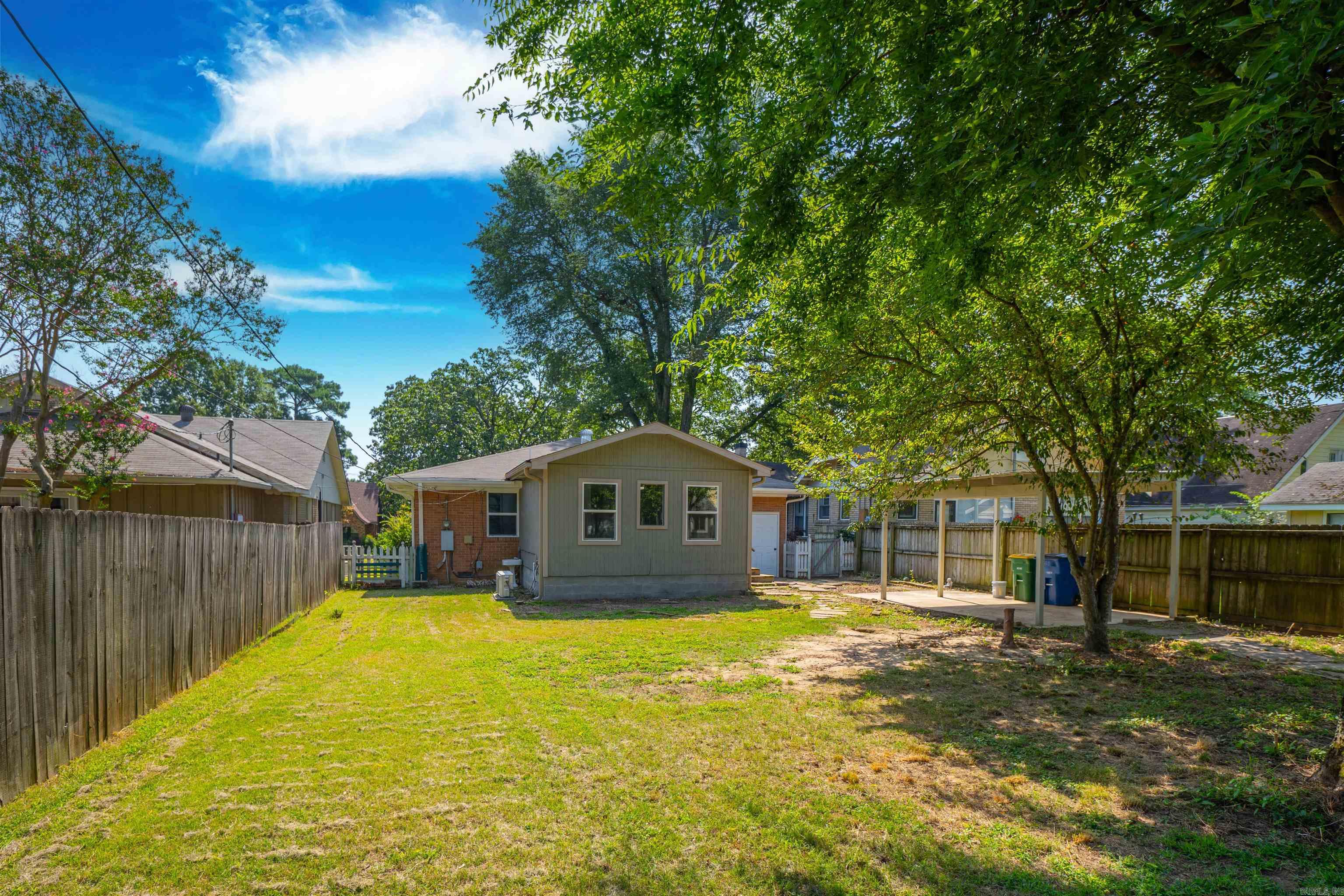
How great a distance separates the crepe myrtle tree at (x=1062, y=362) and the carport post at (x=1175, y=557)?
105 inches

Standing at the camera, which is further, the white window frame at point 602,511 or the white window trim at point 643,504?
the white window trim at point 643,504

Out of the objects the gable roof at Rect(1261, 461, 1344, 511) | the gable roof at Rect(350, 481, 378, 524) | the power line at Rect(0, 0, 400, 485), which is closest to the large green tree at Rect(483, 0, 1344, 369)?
the power line at Rect(0, 0, 400, 485)

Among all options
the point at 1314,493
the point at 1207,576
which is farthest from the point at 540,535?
the point at 1314,493

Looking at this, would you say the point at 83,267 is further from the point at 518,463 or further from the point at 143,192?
the point at 518,463

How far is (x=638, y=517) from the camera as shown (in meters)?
15.1

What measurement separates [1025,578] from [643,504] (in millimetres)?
8245

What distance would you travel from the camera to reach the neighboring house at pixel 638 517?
14570 millimetres

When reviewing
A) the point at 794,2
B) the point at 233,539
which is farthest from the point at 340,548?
the point at 794,2

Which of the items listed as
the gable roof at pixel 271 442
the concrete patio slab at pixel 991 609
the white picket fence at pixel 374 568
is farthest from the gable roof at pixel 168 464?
the concrete patio slab at pixel 991 609

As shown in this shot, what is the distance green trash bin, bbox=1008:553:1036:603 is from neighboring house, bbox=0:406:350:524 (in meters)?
16.3

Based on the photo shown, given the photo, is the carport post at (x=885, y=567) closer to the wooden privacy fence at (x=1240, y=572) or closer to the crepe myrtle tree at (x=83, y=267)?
the wooden privacy fence at (x=1240, y=572)

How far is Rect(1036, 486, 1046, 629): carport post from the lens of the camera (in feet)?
35.9

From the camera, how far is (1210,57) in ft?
14.5

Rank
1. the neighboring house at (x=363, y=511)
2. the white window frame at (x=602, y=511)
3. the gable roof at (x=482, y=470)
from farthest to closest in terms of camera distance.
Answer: the neighboring house at (x=363, y=511) < the gable roof at (x=482, y=470) < the white window frame at (x=602, y=511)
